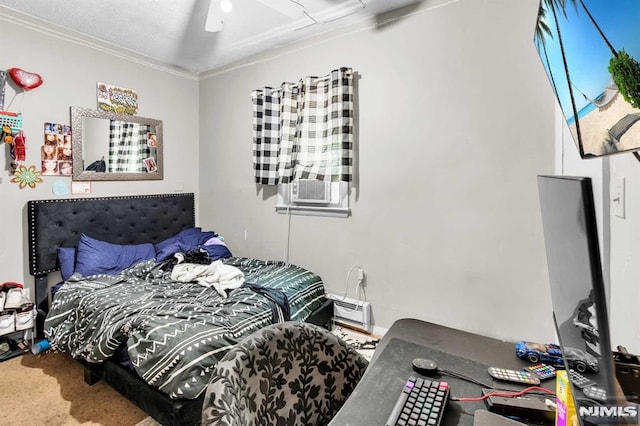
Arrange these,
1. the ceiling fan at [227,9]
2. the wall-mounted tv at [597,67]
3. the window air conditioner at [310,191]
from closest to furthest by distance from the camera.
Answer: the wall-mounted tv at [597,67] → the ceiling fan at [227,9] → the window air conditioner at [310,191]

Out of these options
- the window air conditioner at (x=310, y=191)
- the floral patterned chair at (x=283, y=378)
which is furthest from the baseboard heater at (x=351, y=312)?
the floral patterned chair at (x=283, y=378)

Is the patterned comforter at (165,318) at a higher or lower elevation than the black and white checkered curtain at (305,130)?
lower

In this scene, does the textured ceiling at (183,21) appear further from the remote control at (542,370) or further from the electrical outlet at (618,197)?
the remote control at (542,370)

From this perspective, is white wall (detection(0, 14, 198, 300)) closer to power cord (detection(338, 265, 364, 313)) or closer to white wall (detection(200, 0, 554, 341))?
white wall (detection(200, 0, 554, 341))

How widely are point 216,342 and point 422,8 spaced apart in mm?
2709

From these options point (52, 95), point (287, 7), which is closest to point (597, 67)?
point (287, 7)

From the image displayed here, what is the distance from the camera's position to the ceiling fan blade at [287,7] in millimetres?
2494

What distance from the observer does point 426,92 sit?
8.25 feet

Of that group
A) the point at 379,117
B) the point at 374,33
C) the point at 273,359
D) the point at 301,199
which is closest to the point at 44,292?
the point at 301,199

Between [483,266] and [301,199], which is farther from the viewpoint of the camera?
[301,199]

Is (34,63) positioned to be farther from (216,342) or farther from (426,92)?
(426,92)

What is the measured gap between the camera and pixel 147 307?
206 centimetres

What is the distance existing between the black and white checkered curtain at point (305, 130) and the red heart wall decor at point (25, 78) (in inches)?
69.7

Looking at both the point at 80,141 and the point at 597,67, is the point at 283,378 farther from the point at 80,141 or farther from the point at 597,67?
the point at 80,141
